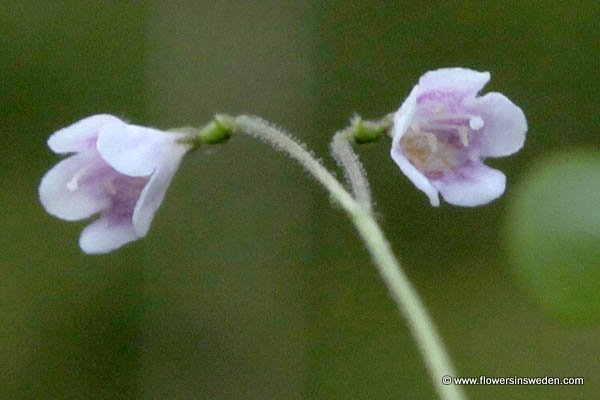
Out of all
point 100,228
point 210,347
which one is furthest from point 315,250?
point 100,228

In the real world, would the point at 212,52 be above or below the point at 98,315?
above

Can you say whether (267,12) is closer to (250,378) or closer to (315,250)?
(315,250)

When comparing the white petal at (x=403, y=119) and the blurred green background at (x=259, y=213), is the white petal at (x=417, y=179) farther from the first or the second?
the blurred green background at (x=259, y=213)

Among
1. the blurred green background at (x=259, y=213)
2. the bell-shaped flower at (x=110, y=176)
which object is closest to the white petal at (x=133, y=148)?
the bell-shaped flower at (x=110, y=176)

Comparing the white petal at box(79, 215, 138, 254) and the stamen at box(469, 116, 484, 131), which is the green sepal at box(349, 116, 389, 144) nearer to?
the stamen at box(469, 116, 484, 131)

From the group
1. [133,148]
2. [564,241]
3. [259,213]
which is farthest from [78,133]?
[259,213]

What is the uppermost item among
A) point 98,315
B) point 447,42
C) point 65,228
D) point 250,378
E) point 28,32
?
point 28,32

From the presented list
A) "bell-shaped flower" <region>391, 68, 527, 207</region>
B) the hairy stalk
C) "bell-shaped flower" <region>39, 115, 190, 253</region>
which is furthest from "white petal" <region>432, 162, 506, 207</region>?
"bell-shaped flower" <region>39, 115, 190, 253</region>
